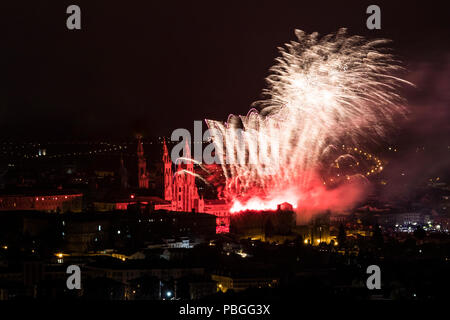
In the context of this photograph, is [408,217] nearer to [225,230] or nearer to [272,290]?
[225,230]

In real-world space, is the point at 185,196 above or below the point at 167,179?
below

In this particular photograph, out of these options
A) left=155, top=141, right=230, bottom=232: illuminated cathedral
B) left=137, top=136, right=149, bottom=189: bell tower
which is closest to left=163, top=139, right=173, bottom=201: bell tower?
left=155, top=141, right=230, bottom=232: illuminated cathedral

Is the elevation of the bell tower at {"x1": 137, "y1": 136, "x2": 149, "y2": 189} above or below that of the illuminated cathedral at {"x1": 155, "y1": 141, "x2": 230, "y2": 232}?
above

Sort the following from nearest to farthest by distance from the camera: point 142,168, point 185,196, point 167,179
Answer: point 167,179
point 185,196
point 142,168

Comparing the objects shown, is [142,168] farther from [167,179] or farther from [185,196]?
[167,179]

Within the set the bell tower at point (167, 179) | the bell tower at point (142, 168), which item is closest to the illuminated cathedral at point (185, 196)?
the bell tower at point (167, 179)

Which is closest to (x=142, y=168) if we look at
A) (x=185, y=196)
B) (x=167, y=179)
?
(x=185, y=196)

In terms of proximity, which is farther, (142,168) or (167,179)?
(142,168)

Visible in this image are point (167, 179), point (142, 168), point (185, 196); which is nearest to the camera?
point (167, 179)

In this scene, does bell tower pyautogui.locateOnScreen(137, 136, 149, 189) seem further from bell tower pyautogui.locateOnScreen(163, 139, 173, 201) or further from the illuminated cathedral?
bell tower pyautogui.locateOnScreen(163, 139, 173, 201)

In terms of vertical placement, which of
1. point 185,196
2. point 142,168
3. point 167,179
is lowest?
point 185,196

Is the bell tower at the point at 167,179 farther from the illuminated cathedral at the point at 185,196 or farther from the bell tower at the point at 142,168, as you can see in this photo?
the bell tower at the point at 142,168
